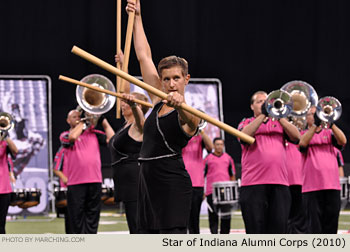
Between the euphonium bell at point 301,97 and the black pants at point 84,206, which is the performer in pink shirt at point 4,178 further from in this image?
the euphonium bell at point 301,97

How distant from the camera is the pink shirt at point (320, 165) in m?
7.62

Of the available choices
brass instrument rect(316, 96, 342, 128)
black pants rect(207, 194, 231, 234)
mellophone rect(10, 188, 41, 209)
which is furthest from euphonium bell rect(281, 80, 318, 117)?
mellophone rect(10, 188, 41, 209)

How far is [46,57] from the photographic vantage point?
17.0 meters

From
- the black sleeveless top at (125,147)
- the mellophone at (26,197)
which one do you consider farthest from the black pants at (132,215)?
the mellophone at (26,197)

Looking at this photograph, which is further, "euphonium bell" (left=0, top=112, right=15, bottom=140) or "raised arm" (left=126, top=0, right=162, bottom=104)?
"euphonium bell" (left=0, top=112, right=15, bottom=140)

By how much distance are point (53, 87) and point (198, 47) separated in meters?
4.11

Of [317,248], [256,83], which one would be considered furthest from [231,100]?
[317,248]

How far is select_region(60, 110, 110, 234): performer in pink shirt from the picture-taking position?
8.32 m

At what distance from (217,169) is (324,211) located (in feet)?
12.1

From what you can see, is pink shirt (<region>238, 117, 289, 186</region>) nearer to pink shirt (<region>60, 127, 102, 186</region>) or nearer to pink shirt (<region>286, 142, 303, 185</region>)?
pink shirt (<region>286, 142, 303, 185</region>)

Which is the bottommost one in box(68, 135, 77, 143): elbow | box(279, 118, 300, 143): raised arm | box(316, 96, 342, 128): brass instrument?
box(68, 135, 77, 143): elbow

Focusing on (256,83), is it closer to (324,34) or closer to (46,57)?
(324,34)

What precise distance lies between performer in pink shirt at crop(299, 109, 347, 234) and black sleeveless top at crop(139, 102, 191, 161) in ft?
12.8

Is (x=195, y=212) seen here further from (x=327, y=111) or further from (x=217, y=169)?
(x=327, y=111)
